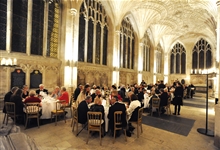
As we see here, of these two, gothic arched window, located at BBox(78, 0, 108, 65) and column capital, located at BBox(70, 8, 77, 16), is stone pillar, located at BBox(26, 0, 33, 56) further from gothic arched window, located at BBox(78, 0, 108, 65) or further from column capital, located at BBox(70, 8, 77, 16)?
gothic arched window, located at BBox(78, 0, 108, 65)

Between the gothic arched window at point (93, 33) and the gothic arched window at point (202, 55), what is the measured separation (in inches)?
758

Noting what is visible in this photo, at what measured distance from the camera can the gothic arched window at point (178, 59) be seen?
25.1 meters

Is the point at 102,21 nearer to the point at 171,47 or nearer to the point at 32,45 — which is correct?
the point at 32,45

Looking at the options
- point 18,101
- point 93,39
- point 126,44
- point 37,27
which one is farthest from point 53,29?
point 126,44

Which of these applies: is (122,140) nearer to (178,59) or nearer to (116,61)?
(116,61)

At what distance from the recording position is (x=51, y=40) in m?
9.25

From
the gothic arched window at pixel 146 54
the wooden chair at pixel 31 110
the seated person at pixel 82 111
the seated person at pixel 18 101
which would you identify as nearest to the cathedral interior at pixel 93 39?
the gothic arched window at pixel 146 54

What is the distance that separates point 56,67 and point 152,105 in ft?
23.0

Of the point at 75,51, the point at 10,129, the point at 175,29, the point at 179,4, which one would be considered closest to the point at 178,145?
the point at 10,129

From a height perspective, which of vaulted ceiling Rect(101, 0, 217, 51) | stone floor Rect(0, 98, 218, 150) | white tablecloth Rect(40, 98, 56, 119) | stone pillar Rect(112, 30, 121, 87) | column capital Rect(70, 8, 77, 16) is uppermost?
vaulted ceiling Rect(101, 0, 217, 51)

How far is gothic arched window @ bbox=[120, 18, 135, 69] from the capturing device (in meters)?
15.7

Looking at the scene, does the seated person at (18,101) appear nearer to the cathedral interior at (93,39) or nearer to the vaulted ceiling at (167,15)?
the cathedral interior at (93,39)

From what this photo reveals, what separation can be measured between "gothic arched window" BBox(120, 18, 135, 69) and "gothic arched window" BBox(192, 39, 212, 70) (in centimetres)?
A: 1417

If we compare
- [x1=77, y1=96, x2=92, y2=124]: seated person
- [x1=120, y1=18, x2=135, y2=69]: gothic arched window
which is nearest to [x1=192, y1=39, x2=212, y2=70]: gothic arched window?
[x1=120, y1=18, x2=135, y2=69]: gothic arched window
